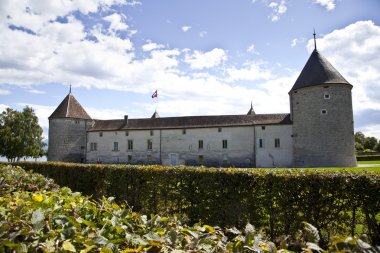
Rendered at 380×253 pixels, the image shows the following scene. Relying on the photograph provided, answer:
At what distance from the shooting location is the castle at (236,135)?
30672mm

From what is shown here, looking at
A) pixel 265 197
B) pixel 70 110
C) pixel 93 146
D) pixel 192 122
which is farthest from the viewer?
pixel 70 110

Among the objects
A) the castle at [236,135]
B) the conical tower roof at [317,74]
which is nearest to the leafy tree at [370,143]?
the castle at [236,135]

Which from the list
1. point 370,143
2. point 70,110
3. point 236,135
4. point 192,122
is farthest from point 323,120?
point 370,143

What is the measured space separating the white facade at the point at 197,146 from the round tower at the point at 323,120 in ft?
7.60

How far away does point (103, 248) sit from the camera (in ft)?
4.88

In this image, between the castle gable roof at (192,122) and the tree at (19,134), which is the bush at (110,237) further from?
the tree at (19,134)

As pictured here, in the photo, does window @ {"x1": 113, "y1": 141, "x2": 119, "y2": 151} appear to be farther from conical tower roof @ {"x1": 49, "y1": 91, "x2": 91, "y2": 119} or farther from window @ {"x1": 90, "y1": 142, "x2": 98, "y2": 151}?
conical tower roof @ {"x1": 49, "y1": 91, "x2": 91, "y2": 119}

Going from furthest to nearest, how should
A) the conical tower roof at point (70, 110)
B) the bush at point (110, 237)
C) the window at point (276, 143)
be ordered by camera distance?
1. the conical tower roof at point (70, 110)
2. the window at point (276, 143)
3. the bush at point (110, 237)

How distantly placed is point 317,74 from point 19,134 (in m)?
46.2

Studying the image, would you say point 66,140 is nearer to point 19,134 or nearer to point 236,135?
point 19,134

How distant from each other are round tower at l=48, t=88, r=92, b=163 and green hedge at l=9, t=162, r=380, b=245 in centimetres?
3585

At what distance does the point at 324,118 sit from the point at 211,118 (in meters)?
13.8

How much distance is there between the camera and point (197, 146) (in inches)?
1451

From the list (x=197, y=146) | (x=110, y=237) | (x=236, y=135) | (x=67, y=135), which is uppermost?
(x=67, y=135)
